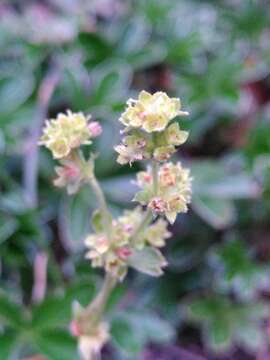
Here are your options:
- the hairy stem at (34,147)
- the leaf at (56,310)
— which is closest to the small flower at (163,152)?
the leaf at (56,310)

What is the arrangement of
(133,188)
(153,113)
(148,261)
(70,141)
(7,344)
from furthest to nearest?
(133,188) → (7,344) → (148,261) → (70,141) → (153,113)

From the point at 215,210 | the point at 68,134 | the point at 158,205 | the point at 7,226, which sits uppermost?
the point at 215,210

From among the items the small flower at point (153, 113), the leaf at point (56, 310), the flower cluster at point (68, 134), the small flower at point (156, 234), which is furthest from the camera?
the leaf at point (56, 310)

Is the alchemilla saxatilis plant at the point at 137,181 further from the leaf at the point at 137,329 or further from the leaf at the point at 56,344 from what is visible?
the leaf at the point at 137,329

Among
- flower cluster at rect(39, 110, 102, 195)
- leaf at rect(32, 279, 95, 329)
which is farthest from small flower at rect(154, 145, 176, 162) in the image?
leaf at rect(32, 279, 95, 329)

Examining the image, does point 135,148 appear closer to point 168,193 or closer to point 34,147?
point 168,193

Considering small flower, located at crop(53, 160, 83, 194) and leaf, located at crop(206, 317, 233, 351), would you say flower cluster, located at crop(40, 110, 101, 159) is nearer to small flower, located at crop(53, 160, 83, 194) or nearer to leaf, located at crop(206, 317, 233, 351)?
small flower, located at crop(53, 160, 83, 194)

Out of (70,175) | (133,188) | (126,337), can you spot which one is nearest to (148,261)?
(70,175)

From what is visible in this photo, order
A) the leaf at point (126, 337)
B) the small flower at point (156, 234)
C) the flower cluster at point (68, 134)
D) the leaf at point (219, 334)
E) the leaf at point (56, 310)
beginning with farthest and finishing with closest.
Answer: the leaf at point (219, 334)
the leaf at point (126, 337)
the leaf at point (56, 310)
the small flower at point (156, 234)
the flower cluster at point (68, 134)
